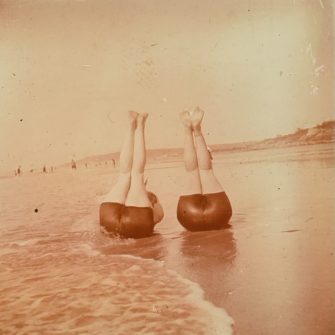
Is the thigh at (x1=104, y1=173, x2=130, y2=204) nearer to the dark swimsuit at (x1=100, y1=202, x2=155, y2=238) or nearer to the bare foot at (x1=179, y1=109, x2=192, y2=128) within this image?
the dark swimsuit at (x1=100, y1=202, x2=155, y2=238)

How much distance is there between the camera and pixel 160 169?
142cm

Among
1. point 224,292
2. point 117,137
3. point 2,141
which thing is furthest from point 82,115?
point 224,292

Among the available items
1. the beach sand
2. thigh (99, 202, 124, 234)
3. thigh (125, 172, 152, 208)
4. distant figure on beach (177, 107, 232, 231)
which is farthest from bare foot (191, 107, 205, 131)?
thigh (99, 202, 124, 234)

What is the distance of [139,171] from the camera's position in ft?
4.77

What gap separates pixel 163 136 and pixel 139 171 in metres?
0.15

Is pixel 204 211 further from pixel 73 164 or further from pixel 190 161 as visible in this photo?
Result: pixel 73 164

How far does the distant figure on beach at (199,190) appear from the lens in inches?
56.6

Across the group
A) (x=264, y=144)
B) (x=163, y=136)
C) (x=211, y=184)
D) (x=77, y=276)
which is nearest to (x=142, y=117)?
(x=163, y=136)

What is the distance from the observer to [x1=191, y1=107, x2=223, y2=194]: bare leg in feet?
4.75

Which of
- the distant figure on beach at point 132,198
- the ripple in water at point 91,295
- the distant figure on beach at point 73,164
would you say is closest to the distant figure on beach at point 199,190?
the distant figure on beach at point 132,198

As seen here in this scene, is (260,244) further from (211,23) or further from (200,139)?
(211,23)

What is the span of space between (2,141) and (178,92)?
0.65 meters

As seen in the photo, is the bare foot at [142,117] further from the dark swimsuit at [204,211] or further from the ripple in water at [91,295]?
the ripple in water at [91,295]

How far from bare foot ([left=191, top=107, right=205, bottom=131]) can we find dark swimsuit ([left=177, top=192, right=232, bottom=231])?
0.24 meters
